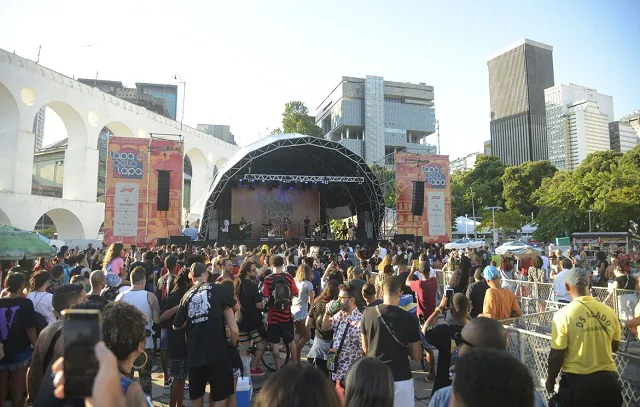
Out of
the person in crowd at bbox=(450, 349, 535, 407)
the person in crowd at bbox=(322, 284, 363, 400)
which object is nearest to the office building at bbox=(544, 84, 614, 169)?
the person in crowd at bbox=(322, 284, 363, 400)

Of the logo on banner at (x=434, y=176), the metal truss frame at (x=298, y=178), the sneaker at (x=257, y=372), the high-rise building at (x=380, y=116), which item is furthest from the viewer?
the high-rise building at (x=380, y=116)

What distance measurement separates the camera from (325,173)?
23438 millimetres

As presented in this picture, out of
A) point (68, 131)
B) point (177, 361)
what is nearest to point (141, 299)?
point (177, 361)

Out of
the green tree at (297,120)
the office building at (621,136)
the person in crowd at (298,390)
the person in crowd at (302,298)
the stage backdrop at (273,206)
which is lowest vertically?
the person in crowd at (302,298)

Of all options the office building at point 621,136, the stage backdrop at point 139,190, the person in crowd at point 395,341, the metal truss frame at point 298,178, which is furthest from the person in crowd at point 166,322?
the office building at point 621,136

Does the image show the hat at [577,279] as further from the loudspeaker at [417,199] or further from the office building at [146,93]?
the office building at [146,93]

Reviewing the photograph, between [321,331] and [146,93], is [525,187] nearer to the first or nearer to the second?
[321,331]

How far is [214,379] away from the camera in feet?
11.8

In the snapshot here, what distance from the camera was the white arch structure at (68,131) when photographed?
22.8 metres

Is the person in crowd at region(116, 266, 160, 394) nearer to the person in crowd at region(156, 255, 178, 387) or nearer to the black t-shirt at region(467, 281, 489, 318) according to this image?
the person in crowd at region(156, 255, 178, 387)

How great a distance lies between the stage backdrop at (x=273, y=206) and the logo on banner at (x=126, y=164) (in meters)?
6.59

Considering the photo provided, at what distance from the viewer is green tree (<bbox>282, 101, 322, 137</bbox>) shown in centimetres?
4031

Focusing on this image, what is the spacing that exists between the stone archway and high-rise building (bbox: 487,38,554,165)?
96101 millimetres

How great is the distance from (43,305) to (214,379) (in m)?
2.16
